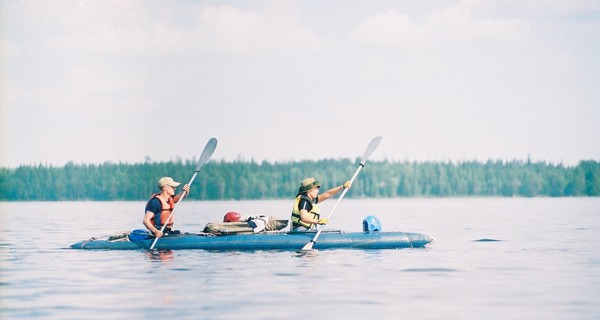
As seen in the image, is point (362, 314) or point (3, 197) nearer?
point (362, 314)

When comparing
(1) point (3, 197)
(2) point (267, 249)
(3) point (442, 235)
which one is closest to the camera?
(2) point (267, 249)

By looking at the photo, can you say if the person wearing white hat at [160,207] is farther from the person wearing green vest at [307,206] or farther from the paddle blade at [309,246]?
the paddle blade at [309,246]

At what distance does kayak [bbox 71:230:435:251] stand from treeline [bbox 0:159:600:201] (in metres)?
112

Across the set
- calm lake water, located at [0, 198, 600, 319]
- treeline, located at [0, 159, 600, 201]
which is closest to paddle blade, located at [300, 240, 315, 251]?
calm lake water, located at [0, 198, 600, 319]

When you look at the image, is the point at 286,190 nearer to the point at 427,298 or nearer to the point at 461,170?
the point at 461,170

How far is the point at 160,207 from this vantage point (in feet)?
74.1

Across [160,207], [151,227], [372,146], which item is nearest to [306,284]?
[151,227]

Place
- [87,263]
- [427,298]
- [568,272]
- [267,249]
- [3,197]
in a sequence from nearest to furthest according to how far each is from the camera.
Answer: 1. [427,298]
2. [568,272]
3. [87,263]
4. [267,249]
5. [3,197]

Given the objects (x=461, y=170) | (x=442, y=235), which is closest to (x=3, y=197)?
(x=461, y=170)

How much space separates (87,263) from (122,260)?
2.72 ft

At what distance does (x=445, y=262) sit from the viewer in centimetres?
2023

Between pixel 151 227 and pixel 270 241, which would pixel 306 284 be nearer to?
pixel 270 241

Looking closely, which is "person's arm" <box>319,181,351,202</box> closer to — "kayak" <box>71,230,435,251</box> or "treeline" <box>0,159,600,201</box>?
"kayak" <box>71,230,435,251</box>

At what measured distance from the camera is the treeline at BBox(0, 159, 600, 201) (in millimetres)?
144375
